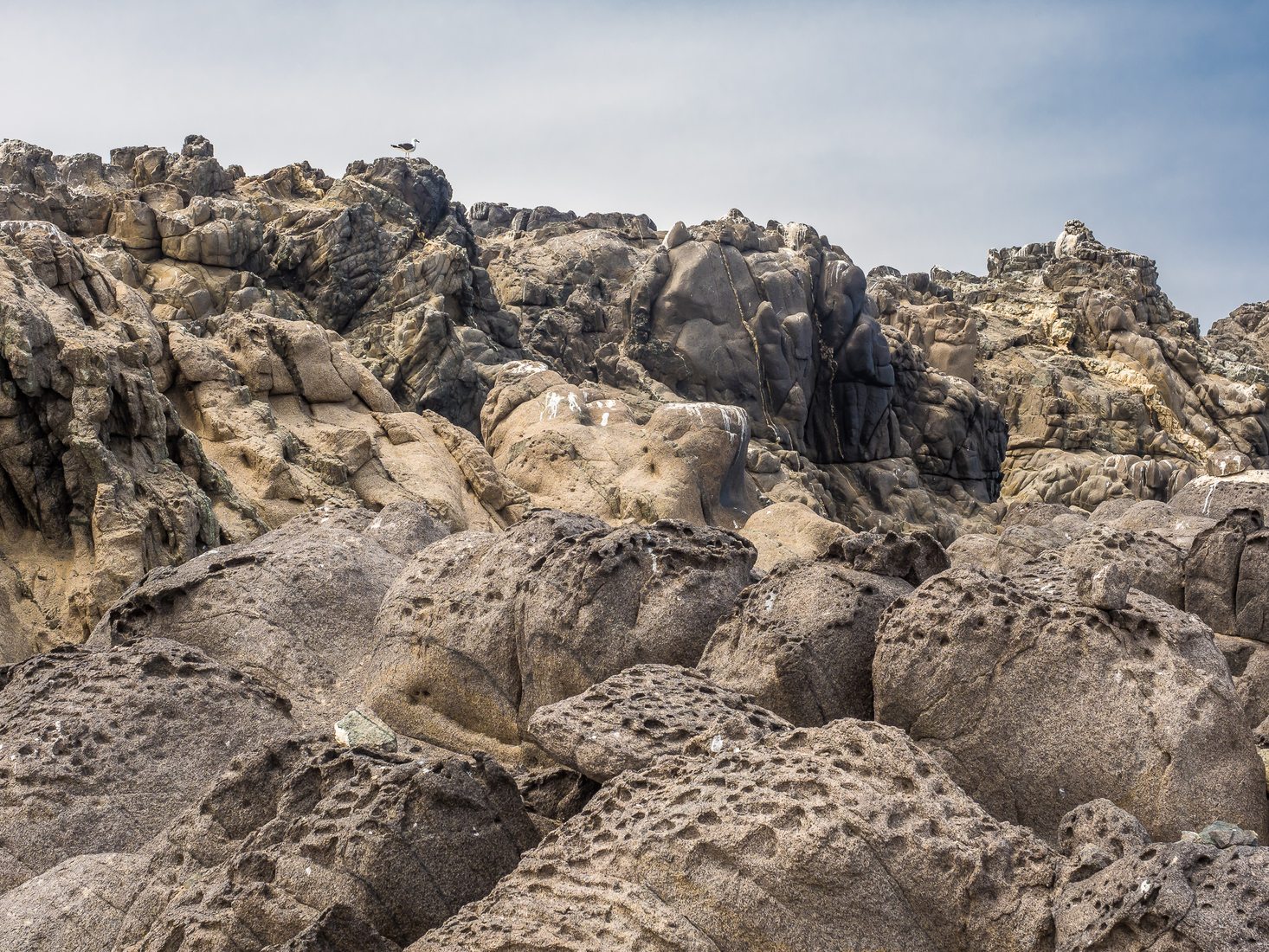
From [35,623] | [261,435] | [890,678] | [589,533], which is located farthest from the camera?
[261,435]

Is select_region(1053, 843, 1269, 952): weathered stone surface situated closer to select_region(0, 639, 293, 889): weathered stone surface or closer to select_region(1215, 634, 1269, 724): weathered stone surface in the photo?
select_region(1215, 634, 1269, 724): weathered stone surface

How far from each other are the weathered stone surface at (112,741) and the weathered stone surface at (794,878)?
255cm

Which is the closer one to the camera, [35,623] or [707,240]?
[35,623]

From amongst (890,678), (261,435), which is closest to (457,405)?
(261,435)

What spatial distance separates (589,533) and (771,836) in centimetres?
377

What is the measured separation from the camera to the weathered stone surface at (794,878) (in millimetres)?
4828

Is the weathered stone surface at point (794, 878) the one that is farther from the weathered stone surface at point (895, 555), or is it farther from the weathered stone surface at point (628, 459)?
the weathered stone surface at point (628, 459)

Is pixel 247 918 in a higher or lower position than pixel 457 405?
lower

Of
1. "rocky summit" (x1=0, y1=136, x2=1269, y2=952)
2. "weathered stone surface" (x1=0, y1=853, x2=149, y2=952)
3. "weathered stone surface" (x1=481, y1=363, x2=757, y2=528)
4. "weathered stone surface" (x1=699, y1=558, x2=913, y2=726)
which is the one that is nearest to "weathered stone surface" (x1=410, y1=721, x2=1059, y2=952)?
"rocky summit" (x1=0, y1=136, x2=1269, y2=952)

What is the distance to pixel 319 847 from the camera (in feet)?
18.0

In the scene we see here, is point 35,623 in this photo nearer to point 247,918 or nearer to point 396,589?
point 396,589

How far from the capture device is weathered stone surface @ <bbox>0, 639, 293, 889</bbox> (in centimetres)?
679

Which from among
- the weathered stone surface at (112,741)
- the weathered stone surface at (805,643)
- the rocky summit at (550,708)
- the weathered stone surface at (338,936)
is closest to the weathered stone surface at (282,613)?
the rocky summit at (550,708)

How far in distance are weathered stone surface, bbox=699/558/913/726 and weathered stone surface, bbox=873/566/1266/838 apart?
0.37m
